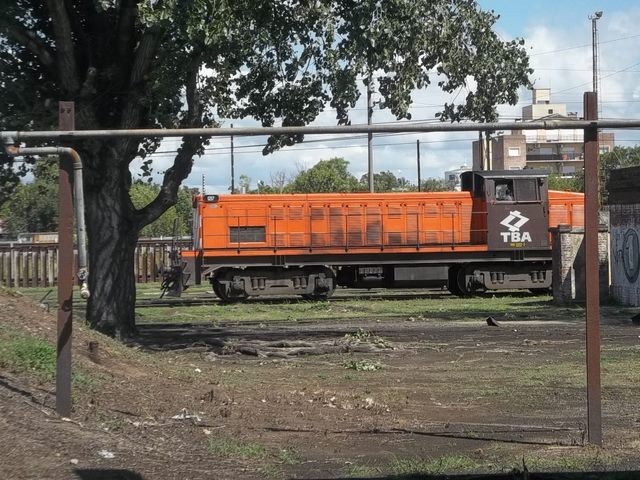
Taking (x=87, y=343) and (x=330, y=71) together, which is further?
(x=330, y=71)

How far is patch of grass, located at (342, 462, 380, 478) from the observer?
731cm

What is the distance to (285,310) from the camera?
26422 mm

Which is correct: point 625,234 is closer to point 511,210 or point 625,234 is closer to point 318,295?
point 511,210

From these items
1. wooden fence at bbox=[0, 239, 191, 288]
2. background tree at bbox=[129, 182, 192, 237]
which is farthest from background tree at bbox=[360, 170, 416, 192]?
wooden fence at bbox=[0, 239, 191, 288]

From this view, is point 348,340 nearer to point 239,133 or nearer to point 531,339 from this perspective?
point 531,339

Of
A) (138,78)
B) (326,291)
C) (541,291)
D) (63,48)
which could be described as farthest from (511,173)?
(63,48)

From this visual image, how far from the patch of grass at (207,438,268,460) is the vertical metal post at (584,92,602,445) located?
3.31 meters

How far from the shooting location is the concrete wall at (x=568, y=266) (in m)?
27.4

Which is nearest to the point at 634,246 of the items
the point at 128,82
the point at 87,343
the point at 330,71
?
the point at 330,71

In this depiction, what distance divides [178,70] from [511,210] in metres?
18.6

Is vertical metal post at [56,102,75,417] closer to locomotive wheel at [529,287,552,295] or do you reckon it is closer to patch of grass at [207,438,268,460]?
patch of grass at [207,438,268,460]

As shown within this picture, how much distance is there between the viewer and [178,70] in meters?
15.6

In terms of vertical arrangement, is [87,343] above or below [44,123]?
below

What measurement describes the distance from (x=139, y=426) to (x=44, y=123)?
9238 mm
